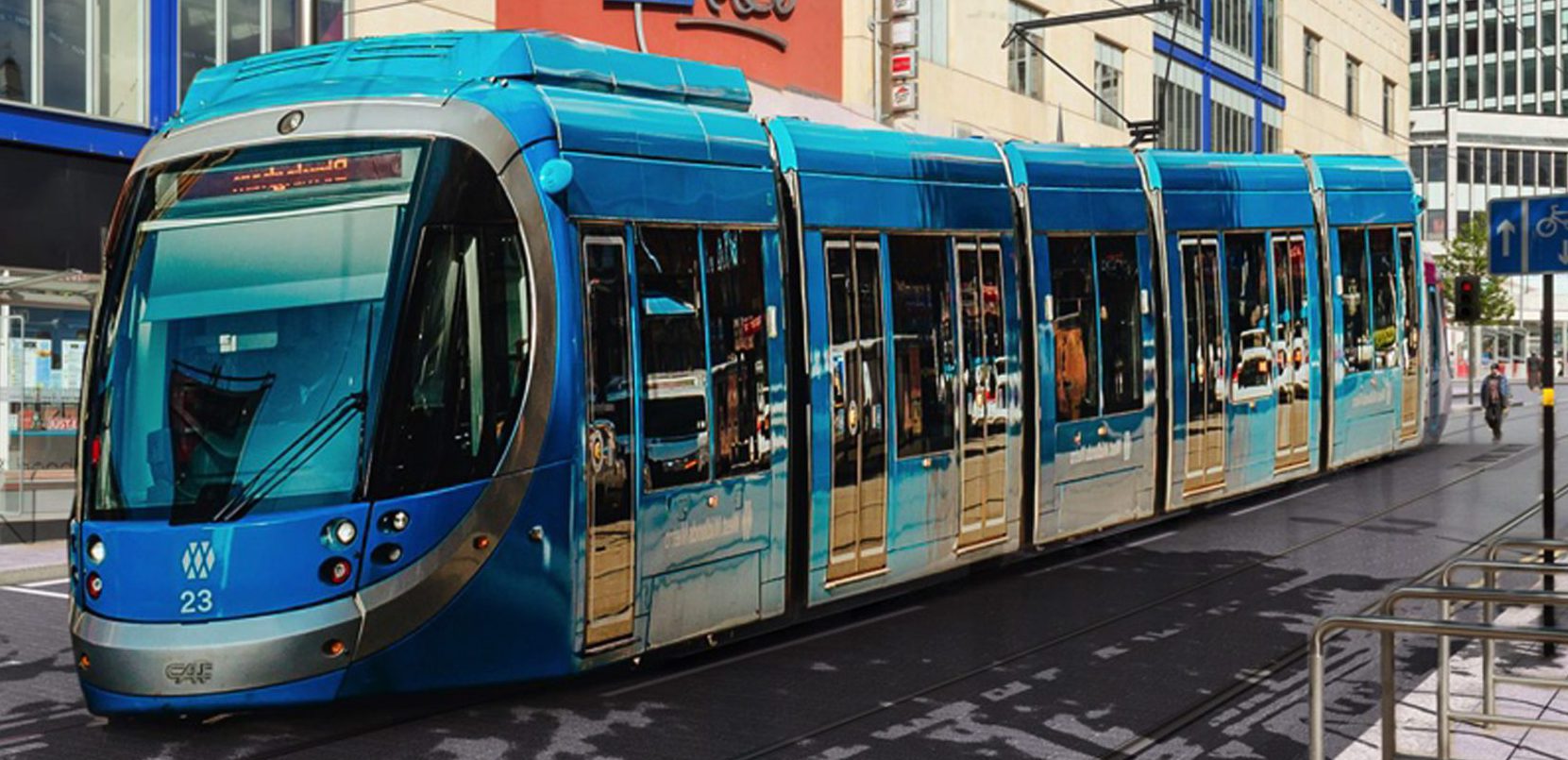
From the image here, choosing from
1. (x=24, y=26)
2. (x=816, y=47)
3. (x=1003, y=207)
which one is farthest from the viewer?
(x=816, y=47)

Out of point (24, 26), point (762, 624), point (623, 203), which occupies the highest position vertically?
point (24, 26)

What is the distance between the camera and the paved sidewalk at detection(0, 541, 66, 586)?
14.9 metres

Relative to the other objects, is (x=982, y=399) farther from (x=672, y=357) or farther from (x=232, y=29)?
(x=232, y=29)

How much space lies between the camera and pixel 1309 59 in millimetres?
55188

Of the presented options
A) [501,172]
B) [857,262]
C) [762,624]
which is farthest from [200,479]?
[857,262]

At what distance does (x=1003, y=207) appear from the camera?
39.9 ft

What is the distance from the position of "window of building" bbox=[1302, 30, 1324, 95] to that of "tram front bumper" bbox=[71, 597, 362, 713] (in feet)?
169

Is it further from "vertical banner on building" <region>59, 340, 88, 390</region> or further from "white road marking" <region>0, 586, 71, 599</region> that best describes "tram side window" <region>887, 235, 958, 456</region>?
"vertical banner on building" <region>59, 340, 88, 390</region>

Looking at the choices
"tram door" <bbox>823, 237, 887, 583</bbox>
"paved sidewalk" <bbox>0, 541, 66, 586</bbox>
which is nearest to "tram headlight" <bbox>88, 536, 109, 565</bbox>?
"tram door" <bbox>823, 237, 887, 583</bbox>

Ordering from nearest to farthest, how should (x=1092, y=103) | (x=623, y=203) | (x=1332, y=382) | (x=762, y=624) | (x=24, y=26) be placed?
(x=623, y=203) < (x=762, y=624) < (x=1332, y=382) < (x=24, y=26) < (x=1092, y=103)

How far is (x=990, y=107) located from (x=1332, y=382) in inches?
744

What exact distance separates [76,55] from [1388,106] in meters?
52.6

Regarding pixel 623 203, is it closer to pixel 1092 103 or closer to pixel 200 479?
pixel 200 479

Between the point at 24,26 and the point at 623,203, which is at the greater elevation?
the point at 24,26
